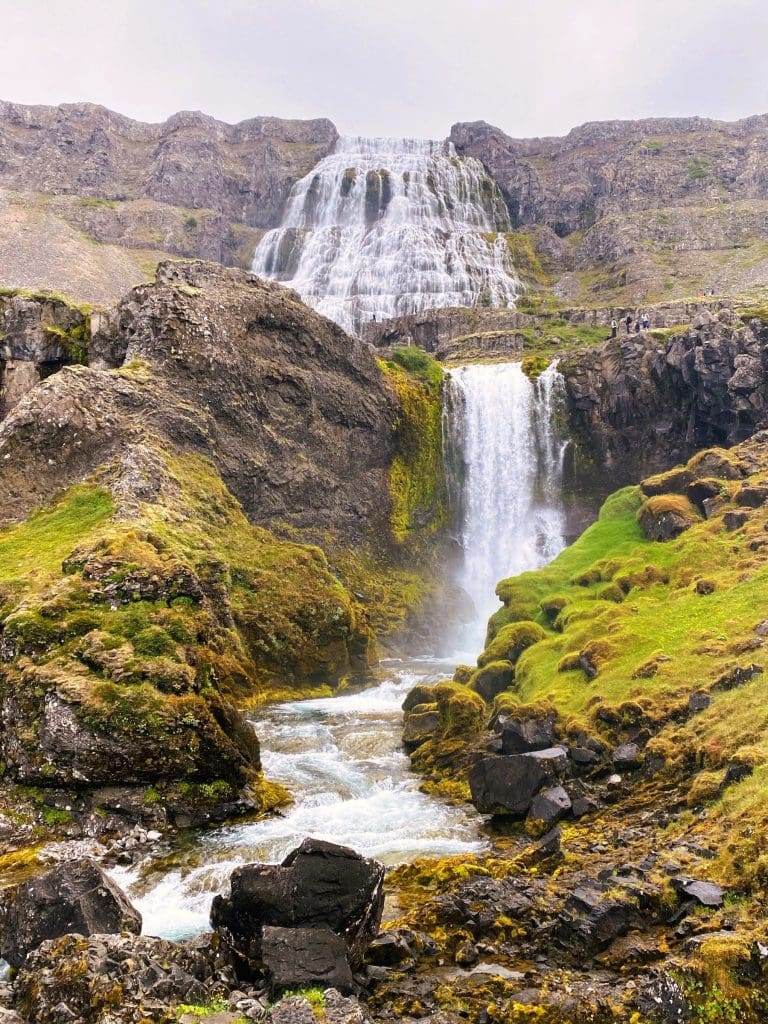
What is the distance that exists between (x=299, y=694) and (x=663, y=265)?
109383mm

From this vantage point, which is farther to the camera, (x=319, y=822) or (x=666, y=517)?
(x=666, y=517)

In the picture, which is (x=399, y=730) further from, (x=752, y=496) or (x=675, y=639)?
(x=752, y=496)

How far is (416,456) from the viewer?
55.8 metres

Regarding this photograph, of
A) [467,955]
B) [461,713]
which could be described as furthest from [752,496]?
[467,955]

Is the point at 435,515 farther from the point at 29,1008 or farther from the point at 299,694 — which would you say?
the point at 29,1008

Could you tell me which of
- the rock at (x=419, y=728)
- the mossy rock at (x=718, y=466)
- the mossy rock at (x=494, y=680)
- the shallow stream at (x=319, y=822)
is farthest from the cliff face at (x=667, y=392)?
the shallow stream at (x=319, y=822)

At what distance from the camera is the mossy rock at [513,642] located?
29453mm

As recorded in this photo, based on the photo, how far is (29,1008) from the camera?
8.89 metres

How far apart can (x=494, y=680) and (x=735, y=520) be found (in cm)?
1201

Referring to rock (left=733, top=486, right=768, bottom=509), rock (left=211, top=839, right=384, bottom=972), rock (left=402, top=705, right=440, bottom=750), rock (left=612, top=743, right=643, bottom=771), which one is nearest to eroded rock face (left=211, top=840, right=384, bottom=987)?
rock (left=211, top=839, right=384, bottom=972)

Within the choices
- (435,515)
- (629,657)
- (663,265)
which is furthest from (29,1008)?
(663,265)

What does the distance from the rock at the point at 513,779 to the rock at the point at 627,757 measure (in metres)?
1.27

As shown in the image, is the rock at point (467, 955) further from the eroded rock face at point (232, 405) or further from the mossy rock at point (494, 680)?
the eroded rock face at point (232, 405)

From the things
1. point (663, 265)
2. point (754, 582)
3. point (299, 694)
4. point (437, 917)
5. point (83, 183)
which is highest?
point (83, 183)
